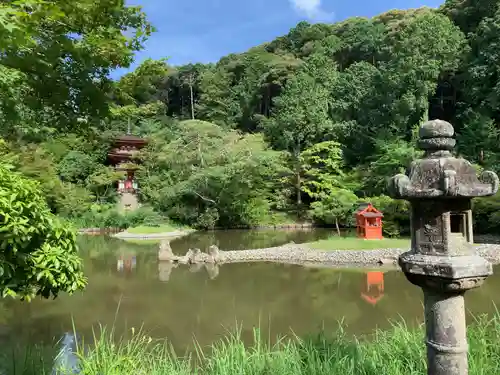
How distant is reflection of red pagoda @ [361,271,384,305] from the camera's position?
6.98 meters

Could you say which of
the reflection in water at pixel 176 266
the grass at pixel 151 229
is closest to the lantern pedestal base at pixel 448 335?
the reflection in water at pixel 176 266

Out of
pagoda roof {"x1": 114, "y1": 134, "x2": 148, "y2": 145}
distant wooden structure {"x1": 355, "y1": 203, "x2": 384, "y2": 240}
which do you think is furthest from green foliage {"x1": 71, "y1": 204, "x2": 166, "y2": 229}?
distant wooden structure {"x1": 355, "y1": 203, "x2": 384, "y2": 240}

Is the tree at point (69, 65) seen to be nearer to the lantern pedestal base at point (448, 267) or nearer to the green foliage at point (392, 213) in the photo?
the lantern pedestal base at point (448, 267)

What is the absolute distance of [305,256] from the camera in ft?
34.8

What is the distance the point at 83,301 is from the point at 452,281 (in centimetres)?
651

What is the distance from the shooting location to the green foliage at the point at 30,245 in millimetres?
1769

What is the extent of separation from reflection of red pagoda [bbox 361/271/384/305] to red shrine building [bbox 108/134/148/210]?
13306mm

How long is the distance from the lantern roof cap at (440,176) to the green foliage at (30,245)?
1573 millimetres

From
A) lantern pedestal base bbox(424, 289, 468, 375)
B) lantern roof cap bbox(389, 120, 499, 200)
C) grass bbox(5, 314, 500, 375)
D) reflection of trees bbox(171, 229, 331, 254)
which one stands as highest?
lantern roof cap bbox(389, 120, 499, 200)

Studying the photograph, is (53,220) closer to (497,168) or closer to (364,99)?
(497,168)

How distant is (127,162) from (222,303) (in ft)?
50.2

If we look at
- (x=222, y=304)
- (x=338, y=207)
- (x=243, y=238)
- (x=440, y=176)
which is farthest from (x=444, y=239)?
(x=243, y=238)

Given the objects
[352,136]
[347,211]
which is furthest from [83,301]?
[352,136]

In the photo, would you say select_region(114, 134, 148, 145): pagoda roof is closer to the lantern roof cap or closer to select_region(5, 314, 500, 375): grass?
select_region(5, 314, 500, 375): grass
